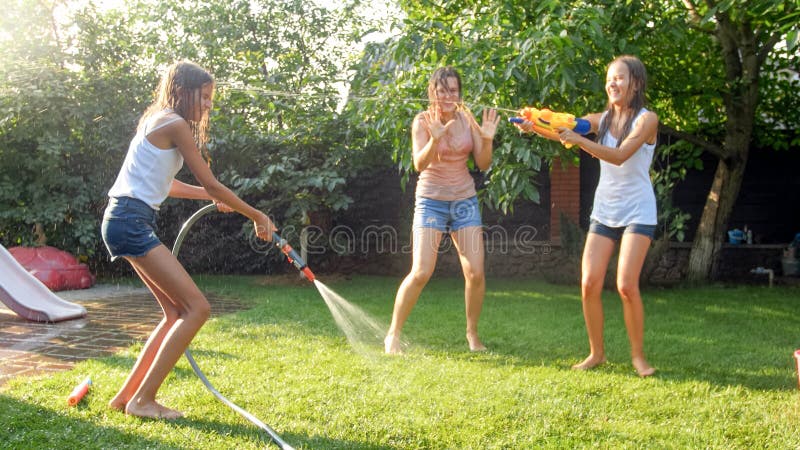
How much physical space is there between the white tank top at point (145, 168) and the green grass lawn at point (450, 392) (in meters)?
0.92

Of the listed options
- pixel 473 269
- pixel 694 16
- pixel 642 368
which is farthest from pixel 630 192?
pixel 694 16

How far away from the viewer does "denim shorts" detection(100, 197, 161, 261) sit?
270 centimetres

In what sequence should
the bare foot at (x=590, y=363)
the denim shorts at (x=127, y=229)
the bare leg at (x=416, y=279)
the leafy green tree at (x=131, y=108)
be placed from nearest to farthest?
the denim shorts at (x=127, y=229)
the bare foot at (x=590, y=363)
the bare leg at (x=416, y=279)
the leafy green tree at (x=131, y=108)

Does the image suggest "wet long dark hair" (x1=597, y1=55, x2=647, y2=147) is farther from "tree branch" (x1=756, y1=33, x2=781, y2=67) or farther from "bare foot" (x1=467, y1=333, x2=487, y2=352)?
"tree branch" (x1=756, y1=33, x2=781, y2=67)

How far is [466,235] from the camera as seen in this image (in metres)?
4.11

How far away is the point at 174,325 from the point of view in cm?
281

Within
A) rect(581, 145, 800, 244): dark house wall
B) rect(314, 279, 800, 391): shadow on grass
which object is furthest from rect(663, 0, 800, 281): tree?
rect(314, 279, 800, 391): shadow on grass

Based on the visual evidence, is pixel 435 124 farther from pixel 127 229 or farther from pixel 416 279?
pixel 127 229

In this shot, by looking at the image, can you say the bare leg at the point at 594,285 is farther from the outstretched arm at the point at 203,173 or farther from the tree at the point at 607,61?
the outstretched arm at the point at 203,173

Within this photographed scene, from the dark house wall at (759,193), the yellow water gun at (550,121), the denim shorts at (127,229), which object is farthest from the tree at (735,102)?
the denim shorts at (127,229)

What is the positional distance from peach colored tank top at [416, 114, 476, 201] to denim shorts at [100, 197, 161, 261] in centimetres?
184

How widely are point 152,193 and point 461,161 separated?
6.56ft

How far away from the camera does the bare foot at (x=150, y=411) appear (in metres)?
2.77

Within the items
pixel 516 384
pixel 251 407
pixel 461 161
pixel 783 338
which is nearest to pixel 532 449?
pixel 516 384
